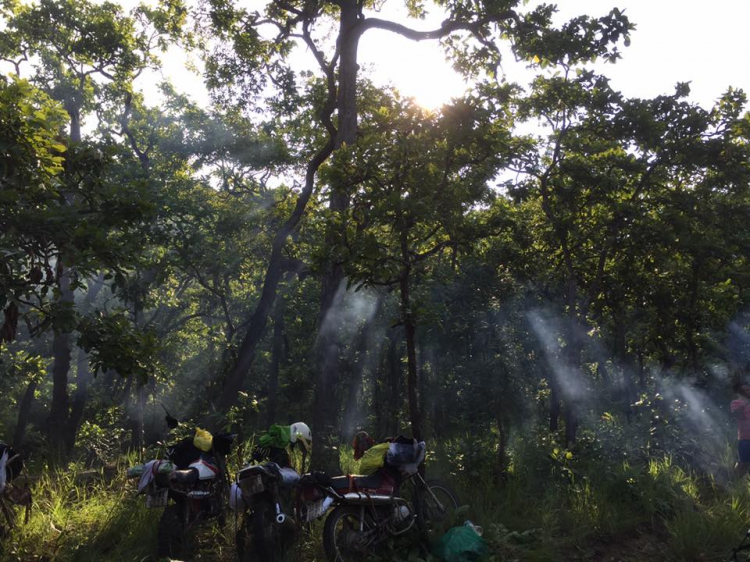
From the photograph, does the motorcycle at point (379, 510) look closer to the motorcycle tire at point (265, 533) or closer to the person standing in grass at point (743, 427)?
the motorcycle tire at point (265, 533)

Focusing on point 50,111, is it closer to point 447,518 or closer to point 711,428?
point 447,518

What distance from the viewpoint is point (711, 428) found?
41.8 ft

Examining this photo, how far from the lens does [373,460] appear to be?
19.1ft

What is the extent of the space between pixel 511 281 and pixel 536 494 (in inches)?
260

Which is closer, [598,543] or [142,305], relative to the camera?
[598,543]

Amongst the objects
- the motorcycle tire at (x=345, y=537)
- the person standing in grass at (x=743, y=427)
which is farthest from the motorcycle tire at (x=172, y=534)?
the person standing in grass at (x=743, y=427)

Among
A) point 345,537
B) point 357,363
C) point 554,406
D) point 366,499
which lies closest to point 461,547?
point 366,499

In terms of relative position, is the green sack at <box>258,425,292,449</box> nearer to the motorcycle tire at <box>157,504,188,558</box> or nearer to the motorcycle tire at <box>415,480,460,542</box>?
the motorcycle tire at <box>157,504,188,558</box>

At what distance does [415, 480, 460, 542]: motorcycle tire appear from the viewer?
5961 mm

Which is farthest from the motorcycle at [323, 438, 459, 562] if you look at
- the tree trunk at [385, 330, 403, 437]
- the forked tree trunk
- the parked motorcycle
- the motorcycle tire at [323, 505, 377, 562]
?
the tree trunk at [385, 330, 403, 437]

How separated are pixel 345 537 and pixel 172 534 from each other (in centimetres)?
165

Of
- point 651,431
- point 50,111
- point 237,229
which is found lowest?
point 651,431

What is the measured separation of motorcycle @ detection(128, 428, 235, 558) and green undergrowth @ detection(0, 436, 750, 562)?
234 millimetres

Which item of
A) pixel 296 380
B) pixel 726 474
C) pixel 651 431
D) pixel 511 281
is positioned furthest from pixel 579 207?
pixel 296 380
